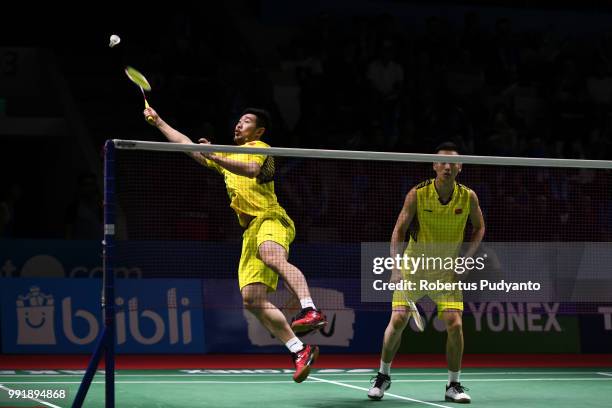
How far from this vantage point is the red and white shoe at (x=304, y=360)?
8695mm

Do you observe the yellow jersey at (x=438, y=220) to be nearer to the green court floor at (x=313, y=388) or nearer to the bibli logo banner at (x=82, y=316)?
the green court floor at (x=313, y=388)

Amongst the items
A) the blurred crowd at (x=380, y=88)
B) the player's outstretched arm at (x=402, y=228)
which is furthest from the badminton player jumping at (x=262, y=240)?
the blurred crowd at (x=380, y=88)

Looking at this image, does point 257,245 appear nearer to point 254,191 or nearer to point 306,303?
point 254,191

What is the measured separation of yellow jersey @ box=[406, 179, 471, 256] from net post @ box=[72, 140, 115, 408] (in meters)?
2.95

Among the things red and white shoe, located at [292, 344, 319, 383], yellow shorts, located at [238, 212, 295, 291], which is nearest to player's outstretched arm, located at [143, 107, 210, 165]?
yellow shorts, located at [238, 212, 295, 291]

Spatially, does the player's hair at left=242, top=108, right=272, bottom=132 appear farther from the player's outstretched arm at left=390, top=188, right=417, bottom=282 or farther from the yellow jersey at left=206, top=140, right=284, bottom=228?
the player's outstretched arm at left=390, top=188, right=417, bottom=282

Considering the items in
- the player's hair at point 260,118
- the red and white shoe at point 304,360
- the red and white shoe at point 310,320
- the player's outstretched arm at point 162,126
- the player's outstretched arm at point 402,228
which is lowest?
the red and white shoe at point 304,360

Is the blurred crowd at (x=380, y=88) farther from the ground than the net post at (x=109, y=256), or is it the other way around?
the blurred crowd at (x=380, y=88)

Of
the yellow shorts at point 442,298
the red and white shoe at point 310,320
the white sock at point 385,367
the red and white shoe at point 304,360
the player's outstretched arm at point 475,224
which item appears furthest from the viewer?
the white sock at point 385,367

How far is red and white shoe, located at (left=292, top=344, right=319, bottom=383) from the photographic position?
28.5 feet

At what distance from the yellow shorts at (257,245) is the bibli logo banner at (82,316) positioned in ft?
14.5

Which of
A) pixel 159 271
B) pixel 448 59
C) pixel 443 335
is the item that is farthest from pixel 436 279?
pixel 448 59

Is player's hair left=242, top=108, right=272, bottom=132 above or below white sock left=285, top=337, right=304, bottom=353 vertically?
above

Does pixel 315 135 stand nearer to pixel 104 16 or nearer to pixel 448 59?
pixel 448 59
